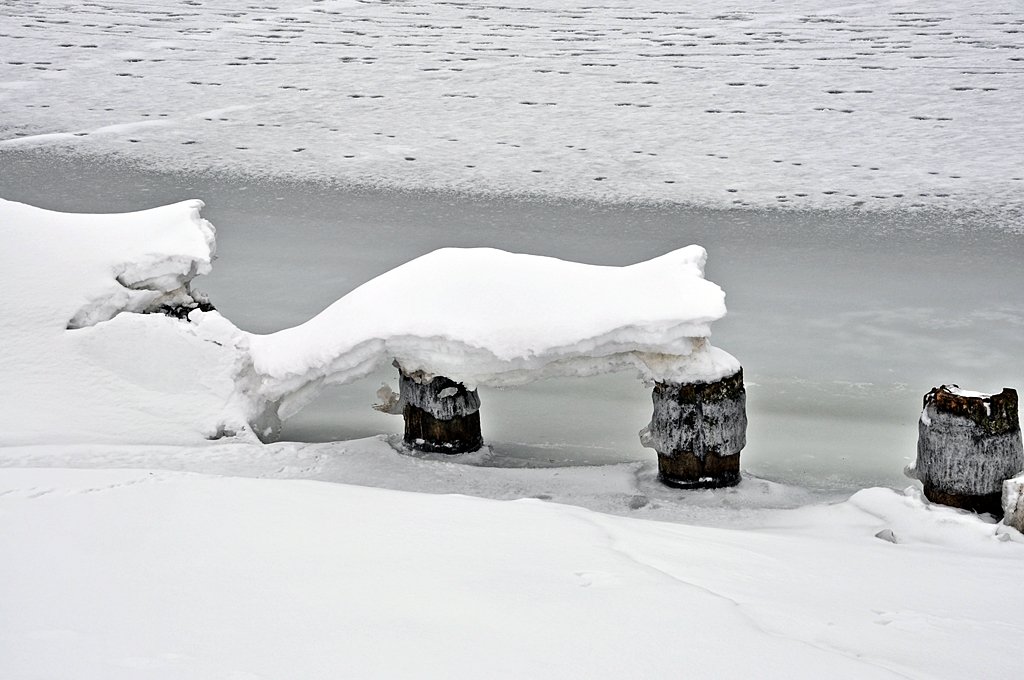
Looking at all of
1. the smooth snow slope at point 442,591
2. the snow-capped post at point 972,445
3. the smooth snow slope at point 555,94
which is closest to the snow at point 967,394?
the snow-capped post at point 972,445

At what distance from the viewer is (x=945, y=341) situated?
374 cm

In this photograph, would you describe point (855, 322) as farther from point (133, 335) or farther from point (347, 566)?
point (347, 566)

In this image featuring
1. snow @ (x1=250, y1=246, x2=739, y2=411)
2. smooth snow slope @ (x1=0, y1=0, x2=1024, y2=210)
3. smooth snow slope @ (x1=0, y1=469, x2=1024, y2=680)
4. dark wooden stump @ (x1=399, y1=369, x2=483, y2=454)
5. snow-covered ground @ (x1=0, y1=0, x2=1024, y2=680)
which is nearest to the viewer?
smooth snow slope @ (x1=0, y1=469, x2=1024, y2=680)

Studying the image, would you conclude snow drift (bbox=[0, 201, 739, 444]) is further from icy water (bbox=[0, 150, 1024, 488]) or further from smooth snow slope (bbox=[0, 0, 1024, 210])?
smooth snow slope (bbox=[0, 0, 1024, 210])

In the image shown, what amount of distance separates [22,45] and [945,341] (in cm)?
666

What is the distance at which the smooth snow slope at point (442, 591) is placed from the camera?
Answer: 1407 mm

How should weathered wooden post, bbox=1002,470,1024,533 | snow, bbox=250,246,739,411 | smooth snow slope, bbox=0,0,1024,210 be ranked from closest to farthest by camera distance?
weathered wooden post, bbox=1002,470,1024,533, snow, bbox=250,246,739,411, smooth snow slope, bbox=0,0,1024,210

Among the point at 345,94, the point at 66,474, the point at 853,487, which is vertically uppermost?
the point at 345,94

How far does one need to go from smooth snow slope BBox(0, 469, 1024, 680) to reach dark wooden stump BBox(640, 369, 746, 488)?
435 millimetres

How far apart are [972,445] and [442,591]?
4.96ft

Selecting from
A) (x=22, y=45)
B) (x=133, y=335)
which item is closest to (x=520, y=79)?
(x=22, y=45)

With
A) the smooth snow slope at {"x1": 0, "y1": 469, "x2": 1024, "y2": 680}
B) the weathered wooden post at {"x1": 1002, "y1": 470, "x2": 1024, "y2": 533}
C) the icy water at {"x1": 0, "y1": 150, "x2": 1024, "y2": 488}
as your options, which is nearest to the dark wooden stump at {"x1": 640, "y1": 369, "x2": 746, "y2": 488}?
the icy water at {"x1": 0, "y1": 150, "x2": 1024, "y2": 488}

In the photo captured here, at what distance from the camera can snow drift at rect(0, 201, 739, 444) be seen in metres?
2.86

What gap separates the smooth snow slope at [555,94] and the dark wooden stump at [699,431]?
8.26ft
